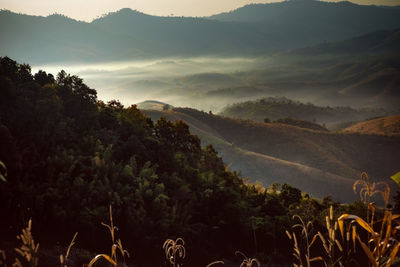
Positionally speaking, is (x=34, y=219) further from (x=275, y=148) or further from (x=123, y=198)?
(x=275, y=148)

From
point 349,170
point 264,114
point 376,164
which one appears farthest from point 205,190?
point 264,114

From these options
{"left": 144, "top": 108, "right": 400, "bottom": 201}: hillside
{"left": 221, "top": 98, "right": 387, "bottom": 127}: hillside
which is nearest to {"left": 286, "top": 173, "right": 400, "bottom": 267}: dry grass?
{"left": 144, "top": 108, "right": 400, "bottom": 201}: hillside

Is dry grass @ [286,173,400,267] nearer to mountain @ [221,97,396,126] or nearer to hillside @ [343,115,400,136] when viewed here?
hillside @ [343,115,400,136]

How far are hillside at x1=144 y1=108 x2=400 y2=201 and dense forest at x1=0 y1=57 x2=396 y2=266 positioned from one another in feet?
137

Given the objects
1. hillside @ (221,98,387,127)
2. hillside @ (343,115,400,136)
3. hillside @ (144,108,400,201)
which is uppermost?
hillside @ (221,98,387,127)

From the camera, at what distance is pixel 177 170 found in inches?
830

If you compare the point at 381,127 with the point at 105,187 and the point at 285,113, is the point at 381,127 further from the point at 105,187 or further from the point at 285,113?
the point at 105,187

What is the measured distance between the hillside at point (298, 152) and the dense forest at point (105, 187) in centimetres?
4164

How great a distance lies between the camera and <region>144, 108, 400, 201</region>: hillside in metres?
66.8

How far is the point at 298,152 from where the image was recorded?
8544 cm

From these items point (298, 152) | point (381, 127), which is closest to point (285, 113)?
point (381, 127)

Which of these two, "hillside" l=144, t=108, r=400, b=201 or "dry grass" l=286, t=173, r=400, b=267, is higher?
"dry grass" l=286, t=173, r=400, b=267

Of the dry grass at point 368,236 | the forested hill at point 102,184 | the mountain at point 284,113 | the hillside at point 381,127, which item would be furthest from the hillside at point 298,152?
the mountain at point 284,113

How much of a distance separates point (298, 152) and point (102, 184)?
75014 mm
